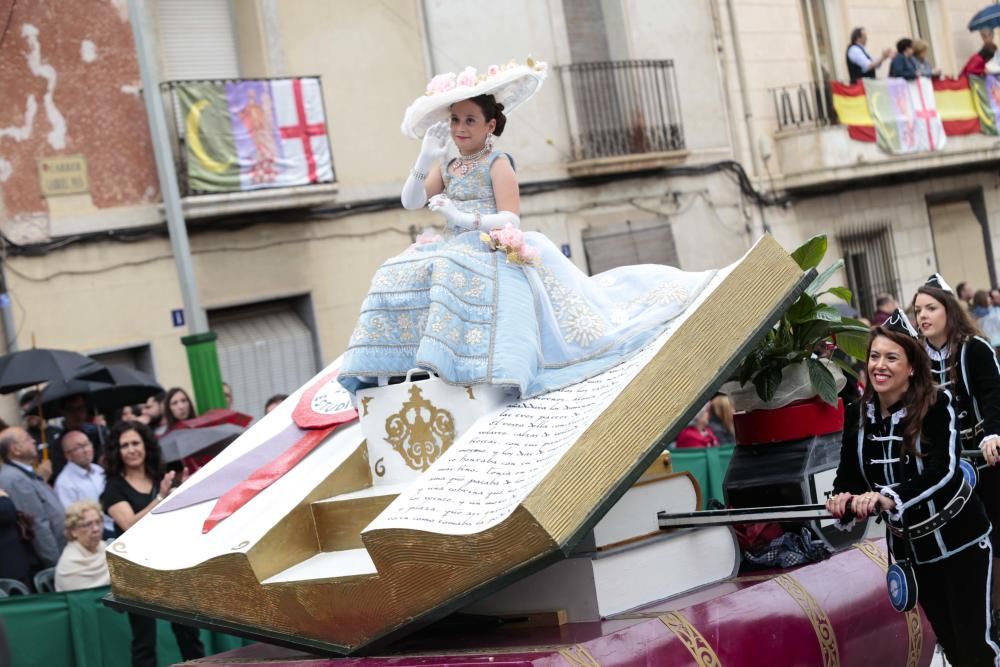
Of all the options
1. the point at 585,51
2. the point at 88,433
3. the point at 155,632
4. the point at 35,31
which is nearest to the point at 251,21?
the point at 35,31

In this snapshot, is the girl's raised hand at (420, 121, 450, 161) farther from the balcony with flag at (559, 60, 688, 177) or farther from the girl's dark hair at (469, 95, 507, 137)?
the balcony with flag at (559, 60, 688, 177)

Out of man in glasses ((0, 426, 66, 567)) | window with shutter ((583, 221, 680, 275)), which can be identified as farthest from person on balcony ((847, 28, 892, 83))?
man in glasses ((0, 426, 66, 567))

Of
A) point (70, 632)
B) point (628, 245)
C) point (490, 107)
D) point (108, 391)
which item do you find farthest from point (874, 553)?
point (628, 245)

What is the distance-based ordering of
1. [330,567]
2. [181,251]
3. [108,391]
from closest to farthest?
[330,567]
[108,391]
[181,251]

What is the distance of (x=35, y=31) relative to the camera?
14.2 m

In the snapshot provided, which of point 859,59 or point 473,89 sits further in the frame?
point 859,59

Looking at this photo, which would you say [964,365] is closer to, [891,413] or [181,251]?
[891,413]

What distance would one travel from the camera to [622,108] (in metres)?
19.5

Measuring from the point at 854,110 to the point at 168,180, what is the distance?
37.2 ft

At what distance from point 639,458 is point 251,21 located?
11.9 metres

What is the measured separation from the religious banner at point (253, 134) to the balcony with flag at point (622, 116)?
4024 millimetres

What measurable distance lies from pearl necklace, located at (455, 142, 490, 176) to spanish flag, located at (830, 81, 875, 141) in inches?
629

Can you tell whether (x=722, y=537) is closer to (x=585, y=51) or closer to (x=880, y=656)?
(x=880, y=656)

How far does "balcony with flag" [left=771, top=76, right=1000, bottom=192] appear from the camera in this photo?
70.1 ft
